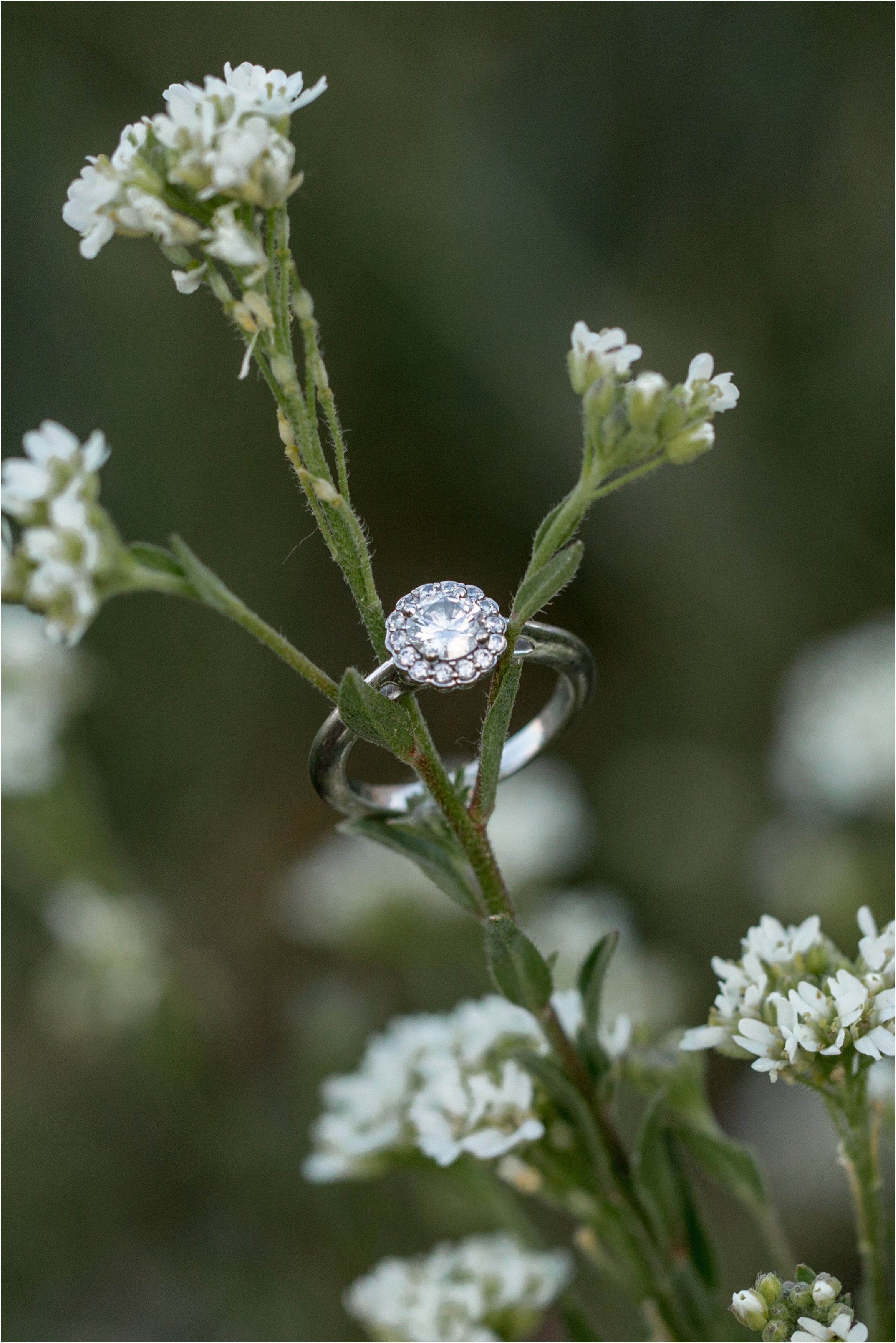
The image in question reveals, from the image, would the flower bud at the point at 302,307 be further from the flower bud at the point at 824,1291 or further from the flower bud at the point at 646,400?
the flower bud at the point at 824,1291

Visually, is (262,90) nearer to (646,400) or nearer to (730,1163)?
(646,400)

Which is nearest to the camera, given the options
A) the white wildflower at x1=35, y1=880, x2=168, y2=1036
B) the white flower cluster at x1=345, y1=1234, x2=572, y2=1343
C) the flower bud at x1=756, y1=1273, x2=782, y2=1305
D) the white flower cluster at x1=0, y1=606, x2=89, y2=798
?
the flower bud at x1=756, y1=1273, x2=782, y2=1305

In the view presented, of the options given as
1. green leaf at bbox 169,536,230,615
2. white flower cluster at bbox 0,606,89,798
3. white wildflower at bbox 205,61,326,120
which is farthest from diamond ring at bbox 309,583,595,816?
white flower cluster at bbox 0,606,89,798

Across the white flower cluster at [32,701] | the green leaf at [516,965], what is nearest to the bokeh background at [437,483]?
the white flower cluster at [32,701]

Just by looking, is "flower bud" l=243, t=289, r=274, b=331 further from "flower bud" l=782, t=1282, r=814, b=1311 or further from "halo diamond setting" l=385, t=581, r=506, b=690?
"flower bud" l=782, t=1282, r=814, b=1311

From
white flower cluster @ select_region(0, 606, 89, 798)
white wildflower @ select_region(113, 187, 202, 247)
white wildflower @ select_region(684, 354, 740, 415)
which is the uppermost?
white flower cluster @ select_region(0, 606, 89, 798)

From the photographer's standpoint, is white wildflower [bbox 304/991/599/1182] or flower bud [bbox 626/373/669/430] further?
white wildflower [bbox 304/991/599/1182]
